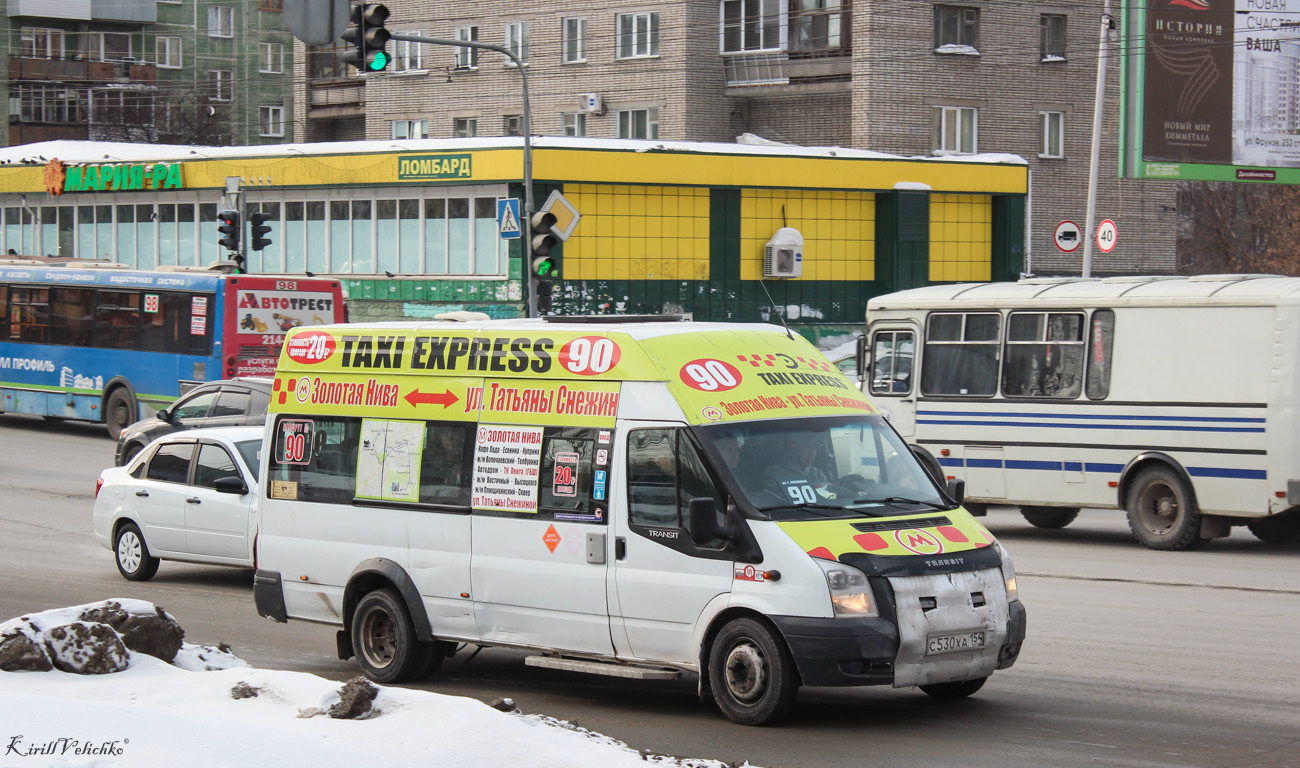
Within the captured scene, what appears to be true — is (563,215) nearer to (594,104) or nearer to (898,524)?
(898,524)

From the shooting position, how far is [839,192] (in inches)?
1453

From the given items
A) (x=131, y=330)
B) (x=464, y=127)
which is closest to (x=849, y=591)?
(x=131, y=330)

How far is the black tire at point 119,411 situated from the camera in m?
28.3

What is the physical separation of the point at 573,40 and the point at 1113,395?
32.1 m

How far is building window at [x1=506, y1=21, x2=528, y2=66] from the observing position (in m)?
47.1

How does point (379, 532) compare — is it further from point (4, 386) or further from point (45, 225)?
point (45, 225)

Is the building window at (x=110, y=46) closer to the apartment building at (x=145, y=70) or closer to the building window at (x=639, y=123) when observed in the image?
the apartment building at (x=145, y=70)

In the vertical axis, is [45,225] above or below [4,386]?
above

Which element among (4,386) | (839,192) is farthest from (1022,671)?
(839,192)

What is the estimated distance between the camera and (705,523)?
26.7ft

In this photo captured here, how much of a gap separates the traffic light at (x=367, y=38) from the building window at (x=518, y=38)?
2729 centimetres

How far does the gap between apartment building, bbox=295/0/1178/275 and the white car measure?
27774mm

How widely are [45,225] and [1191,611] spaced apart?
1556 inches

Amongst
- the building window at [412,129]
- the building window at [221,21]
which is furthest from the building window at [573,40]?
the building window at [221,21]
